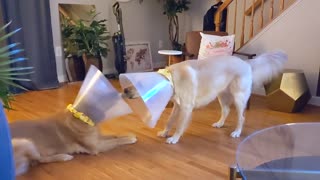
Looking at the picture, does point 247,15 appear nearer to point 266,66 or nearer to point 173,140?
point 266,66

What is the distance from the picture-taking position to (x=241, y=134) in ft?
8.07

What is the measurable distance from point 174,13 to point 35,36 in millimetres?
2322

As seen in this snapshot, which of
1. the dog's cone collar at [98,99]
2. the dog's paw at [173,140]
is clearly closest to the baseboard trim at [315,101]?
the dog's paw at [173,140]

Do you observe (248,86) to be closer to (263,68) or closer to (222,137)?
(263,68)

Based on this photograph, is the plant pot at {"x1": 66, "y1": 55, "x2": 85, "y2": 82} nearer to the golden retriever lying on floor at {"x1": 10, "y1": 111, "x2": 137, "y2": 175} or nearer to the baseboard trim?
the golden retriever lying on floor at {"x1": 10, "y1": 111, "x2": 137, "y2": 175}

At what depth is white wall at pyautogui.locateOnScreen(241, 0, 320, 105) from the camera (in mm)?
3223

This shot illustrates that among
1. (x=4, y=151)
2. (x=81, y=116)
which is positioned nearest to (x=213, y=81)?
(x=81, y=116)

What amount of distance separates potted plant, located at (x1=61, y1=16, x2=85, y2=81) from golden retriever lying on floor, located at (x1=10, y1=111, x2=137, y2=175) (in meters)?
2.24

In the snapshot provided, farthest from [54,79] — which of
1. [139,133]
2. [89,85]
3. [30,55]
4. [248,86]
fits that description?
[248,86]

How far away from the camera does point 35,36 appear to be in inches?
149

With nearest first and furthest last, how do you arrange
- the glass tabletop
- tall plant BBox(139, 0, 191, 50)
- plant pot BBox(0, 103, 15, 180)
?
plant pot BBox(0, 103, 15, 180)
the glass tabletop
tall plant BBox(139, 0, 191, 50)

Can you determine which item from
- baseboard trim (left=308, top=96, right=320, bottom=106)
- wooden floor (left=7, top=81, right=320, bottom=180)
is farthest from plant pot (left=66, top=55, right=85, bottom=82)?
baseboard trim (left=308, top=96, right=320, bottom=106)

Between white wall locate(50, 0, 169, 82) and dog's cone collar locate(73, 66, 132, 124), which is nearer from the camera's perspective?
dog's cone collar locate(73, 66, 132, 124)

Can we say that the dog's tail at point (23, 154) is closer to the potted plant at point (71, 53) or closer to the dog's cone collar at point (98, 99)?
A: the dog's cone collar at point (98, 99)
